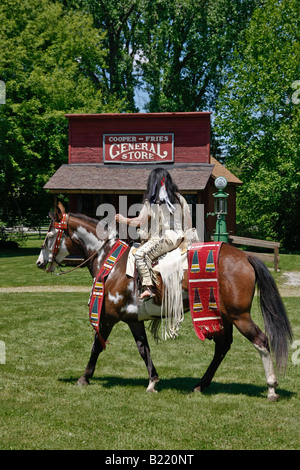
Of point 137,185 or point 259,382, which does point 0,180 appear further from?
point 259,382

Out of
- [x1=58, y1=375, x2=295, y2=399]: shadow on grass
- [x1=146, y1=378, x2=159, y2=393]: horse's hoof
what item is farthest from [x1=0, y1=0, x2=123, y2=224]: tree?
[x1=146, y1=378, x2=159, y2=393]: horse's hoof

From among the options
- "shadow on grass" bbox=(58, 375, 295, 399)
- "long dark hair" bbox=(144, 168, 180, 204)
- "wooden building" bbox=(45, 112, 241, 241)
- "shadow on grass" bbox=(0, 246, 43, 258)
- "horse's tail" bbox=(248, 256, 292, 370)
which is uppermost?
"wooden building" bbox=(45, 112, 241, 241)

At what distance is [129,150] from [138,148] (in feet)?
1.31

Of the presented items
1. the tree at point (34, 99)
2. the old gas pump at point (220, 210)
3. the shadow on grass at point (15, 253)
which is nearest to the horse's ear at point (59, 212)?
the old gas pump at point (220, 210)

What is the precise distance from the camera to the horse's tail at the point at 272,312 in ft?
19.2

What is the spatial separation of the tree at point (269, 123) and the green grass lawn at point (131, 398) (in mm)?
20184

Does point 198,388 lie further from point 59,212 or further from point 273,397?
point 59,212

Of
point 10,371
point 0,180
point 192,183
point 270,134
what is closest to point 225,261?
point 10,371

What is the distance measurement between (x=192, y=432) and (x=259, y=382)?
2128mm

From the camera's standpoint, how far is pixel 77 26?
3212 cm

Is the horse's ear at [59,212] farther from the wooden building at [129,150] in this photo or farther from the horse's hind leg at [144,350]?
the wooden building at [129,150]

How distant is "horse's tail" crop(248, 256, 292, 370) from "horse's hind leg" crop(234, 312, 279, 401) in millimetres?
124

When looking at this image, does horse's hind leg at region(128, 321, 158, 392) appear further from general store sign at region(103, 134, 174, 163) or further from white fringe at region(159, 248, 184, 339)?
general store sign at region(103, 134, 174, 163)

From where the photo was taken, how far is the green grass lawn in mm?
4719
